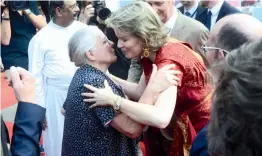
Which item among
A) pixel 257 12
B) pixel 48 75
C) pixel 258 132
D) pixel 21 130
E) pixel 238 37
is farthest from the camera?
pixel 257 12

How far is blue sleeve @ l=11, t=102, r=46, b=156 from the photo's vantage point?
117 cm

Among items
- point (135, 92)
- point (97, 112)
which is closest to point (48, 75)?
point (135, 92)

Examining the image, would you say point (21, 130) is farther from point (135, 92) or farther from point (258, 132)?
point (135, 92)

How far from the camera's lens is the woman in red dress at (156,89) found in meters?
1.60

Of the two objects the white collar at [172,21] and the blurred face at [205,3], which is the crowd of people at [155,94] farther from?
the blurred face at [205,3]

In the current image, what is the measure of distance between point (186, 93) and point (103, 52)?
0.41 metres

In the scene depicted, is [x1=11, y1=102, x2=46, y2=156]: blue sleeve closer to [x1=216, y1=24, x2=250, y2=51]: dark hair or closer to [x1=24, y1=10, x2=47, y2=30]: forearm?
[x1=216, y1=24, x2=250, y2=51]: dark hair

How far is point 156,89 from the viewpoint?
5.38 feet

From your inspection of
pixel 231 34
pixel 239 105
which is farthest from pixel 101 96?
pixel 239 105

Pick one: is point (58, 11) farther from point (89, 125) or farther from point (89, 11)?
point (89, 125)

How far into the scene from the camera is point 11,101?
5.74 metres

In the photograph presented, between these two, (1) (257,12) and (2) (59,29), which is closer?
(2) (59,29)

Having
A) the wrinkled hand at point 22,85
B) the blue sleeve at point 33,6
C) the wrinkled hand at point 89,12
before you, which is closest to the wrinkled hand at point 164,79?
the wrinkled hand at point 22,85

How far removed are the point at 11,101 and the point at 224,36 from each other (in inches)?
185
